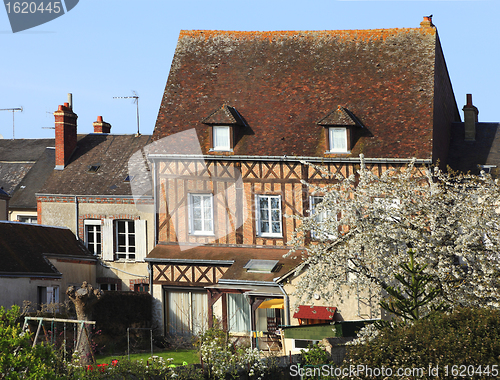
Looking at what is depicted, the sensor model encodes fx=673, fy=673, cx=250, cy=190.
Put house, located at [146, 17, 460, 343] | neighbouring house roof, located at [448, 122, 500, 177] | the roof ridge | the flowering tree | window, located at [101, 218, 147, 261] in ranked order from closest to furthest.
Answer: the flowering tree, house, located at [146, 17, 460, 343], neighbouring house roof, located at [448, 122, 500, 177], the roof ridge, window, located at [101, 218, 147, 261]

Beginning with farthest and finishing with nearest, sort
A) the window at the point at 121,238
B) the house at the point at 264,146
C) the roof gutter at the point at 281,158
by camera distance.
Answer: the window at the point at 121,238 < the house at the point at 264,146 < the roof gutter at the point at 281,158

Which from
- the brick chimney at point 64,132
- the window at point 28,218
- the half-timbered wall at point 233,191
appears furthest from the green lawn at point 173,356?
the window at point 28,218

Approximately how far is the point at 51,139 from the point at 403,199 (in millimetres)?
23772

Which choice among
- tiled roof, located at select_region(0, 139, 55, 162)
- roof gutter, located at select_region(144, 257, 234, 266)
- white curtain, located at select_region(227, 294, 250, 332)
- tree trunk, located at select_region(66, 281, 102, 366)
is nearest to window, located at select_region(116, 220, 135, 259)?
roof gutter, located at select_region(144, 257, 234, 266)

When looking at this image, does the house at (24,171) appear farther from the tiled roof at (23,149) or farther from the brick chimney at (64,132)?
the brick chimney at (64,132)

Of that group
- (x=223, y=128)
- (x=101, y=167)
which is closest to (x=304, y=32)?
(x=223, y=128)

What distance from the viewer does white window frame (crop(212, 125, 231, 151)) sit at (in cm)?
2025

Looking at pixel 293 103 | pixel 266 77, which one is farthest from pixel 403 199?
pixel 266 77

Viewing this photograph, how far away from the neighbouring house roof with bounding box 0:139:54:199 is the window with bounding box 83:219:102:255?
4648 millimetres

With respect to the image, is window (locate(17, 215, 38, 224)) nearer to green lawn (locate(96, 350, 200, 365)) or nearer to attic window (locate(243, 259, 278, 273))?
green lawn (locate(96, 350, 200, 365))

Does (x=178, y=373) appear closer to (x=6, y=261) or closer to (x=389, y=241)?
(x=389, y=241)

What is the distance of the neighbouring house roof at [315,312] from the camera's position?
16.4 meters

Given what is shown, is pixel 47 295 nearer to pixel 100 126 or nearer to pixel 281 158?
pixel 281 158

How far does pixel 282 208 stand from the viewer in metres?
19.5
